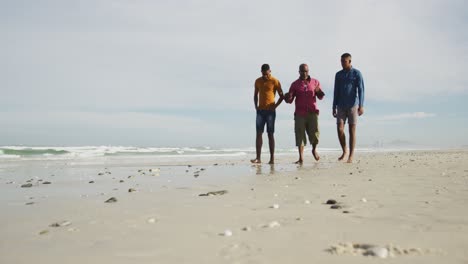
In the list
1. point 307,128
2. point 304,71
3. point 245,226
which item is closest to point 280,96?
point 304,71

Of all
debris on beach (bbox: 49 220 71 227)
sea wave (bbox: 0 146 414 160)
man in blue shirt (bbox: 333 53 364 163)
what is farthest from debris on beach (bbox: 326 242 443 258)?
sea wave (bbox: 0 146 414 160)

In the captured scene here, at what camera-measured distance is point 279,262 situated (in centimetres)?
176

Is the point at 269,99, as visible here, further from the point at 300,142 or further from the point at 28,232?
the point at 28,232

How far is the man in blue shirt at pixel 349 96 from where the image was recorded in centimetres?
880

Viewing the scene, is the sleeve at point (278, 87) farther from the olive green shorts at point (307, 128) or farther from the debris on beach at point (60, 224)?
the debris on beach at point (60, 224)

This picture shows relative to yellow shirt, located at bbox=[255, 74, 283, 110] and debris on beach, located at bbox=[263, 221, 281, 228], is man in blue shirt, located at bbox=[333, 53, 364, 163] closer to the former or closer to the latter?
yellow shirt, located at bbox=[255, 74, 283, 110]

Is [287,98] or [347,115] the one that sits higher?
[287,98]

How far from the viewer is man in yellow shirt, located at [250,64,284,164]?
29.9 ft

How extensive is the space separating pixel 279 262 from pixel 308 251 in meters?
0.22

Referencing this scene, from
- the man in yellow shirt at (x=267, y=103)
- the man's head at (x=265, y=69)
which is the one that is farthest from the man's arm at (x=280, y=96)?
the man's head at (x=265, y=69)

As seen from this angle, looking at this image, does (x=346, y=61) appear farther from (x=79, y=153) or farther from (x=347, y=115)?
(x=79, y=153)

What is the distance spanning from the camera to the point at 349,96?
884 centimetres

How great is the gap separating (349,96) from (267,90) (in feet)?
5.87

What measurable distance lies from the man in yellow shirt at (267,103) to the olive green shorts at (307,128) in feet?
1.89
